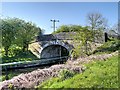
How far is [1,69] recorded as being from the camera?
35.6 meters

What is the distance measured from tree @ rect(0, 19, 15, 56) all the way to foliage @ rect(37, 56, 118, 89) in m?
34.5

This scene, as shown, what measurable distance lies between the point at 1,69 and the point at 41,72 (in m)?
19.4

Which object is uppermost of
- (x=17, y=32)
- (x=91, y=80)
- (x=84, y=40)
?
(x=17, y=32)

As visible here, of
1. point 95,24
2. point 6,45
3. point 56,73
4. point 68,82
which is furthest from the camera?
point 6,45

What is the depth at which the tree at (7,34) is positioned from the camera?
1960 inches

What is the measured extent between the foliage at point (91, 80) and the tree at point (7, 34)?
34523mm

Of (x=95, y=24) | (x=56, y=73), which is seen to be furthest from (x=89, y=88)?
(x=95, y=24)

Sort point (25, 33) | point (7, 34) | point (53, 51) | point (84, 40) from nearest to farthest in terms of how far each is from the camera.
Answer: point (84, 40)
point (7, 34)
point (25, 33)
point (53, 51)

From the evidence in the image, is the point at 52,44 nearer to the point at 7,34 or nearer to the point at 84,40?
the point at 7,34

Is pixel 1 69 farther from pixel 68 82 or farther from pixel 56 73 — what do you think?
pixel 68 82

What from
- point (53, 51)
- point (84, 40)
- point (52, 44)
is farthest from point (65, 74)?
point (53, 51)

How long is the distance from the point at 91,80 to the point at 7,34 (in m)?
37.6

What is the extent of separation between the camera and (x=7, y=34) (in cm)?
5025

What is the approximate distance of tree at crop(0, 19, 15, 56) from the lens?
49781 millimetres
